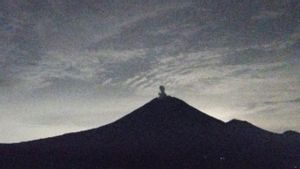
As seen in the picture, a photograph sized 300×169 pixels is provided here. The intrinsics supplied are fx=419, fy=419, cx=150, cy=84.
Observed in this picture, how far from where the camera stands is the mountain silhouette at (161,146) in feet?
152

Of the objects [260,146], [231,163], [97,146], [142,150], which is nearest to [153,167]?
[142,150]

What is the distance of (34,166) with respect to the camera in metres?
42.6

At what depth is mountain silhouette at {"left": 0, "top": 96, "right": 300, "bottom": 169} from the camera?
4634cm

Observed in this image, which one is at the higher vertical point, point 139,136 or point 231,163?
point 139,136

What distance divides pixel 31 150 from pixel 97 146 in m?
8.44

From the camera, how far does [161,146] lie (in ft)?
187

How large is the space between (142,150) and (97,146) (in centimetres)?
583

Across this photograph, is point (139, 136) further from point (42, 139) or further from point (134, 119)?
point (42, 139)

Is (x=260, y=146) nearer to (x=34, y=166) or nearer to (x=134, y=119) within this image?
(x=134, y=119)

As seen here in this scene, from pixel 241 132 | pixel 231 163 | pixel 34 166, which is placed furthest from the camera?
pixel 241 132

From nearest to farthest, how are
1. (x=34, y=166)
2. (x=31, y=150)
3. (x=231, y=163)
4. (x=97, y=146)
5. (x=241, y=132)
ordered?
(x=34, y=166)
(x=31, y=150)
(x=97, y=146)
(x=231, y=163)
(x=241, y=132)

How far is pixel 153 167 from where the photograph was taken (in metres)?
49.7

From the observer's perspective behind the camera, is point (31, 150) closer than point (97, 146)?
Yes

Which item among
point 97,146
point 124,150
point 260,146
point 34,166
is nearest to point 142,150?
point 124,150
